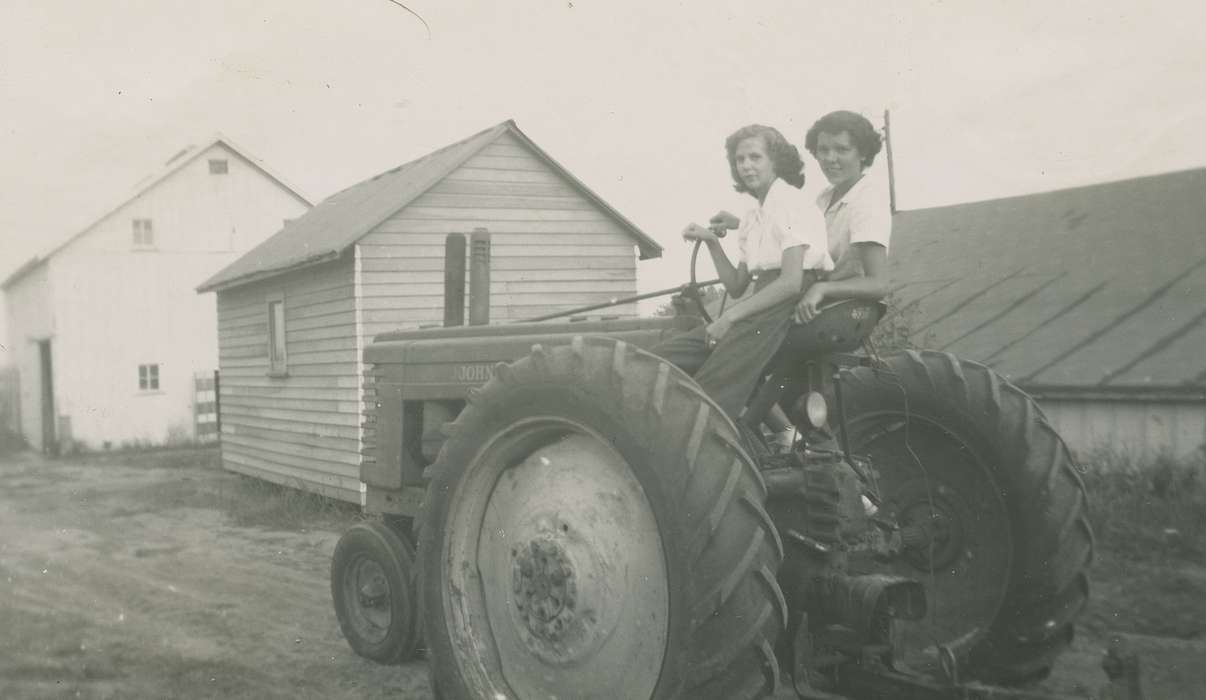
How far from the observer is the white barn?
22562 millimetres

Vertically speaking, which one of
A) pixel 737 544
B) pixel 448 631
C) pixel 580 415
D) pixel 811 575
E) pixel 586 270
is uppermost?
pixel 586 270

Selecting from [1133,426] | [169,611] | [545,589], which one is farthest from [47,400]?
[545,589]

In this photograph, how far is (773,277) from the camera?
365 centimetres

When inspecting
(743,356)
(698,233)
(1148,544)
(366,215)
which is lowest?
(1148,544)

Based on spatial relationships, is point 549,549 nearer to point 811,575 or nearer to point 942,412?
point 811,575

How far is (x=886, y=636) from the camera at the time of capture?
3.27 metres

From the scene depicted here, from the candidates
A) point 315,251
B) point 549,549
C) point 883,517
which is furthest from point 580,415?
point 315,251

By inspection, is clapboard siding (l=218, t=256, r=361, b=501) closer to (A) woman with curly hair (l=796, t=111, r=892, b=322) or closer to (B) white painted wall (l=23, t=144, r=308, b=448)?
(B) white painted wall (l=23, t=144, r=308, b=448)

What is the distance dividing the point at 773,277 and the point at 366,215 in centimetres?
1032

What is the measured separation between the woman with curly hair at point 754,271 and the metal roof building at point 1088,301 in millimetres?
6670

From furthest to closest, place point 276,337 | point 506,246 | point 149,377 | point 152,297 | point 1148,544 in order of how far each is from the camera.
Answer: point 152,297 → point 149,377 → point 276,337 → point 506,246 → point 1148,544

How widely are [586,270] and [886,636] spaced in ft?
36.5

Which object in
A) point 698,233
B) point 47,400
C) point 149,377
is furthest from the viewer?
point 149,377

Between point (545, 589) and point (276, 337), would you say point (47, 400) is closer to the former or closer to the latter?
point (276, 337)
